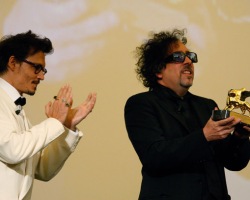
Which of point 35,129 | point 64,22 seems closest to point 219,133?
point 35,129

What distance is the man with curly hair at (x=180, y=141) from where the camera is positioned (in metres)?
1.79

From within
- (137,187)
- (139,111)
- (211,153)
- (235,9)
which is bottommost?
(137,187)

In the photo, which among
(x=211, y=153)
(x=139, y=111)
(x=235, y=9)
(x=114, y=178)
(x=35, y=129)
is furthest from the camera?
(x=235, y=9)

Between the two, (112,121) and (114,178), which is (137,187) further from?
(112,121)

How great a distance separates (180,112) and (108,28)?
1043 millimetres

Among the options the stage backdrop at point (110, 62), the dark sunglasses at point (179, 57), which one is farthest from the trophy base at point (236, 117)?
the stage backdrop at point (110, 62)

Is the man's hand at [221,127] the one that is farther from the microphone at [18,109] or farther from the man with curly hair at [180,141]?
the microphone at [18,109]

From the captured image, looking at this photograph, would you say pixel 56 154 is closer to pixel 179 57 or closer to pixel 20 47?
pixel 20 47

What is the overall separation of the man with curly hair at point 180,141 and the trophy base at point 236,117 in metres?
0.02

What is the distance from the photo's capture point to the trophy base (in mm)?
1712

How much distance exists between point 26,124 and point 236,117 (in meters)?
0.68

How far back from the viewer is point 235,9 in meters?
3.04

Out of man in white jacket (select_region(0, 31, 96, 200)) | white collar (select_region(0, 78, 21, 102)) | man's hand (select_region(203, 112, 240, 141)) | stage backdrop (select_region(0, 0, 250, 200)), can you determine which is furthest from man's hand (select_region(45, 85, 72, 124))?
stage backdrop (select_region(0, 0, 250, 200))

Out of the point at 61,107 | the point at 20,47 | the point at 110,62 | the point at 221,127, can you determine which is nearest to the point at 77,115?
the point at 61,107
